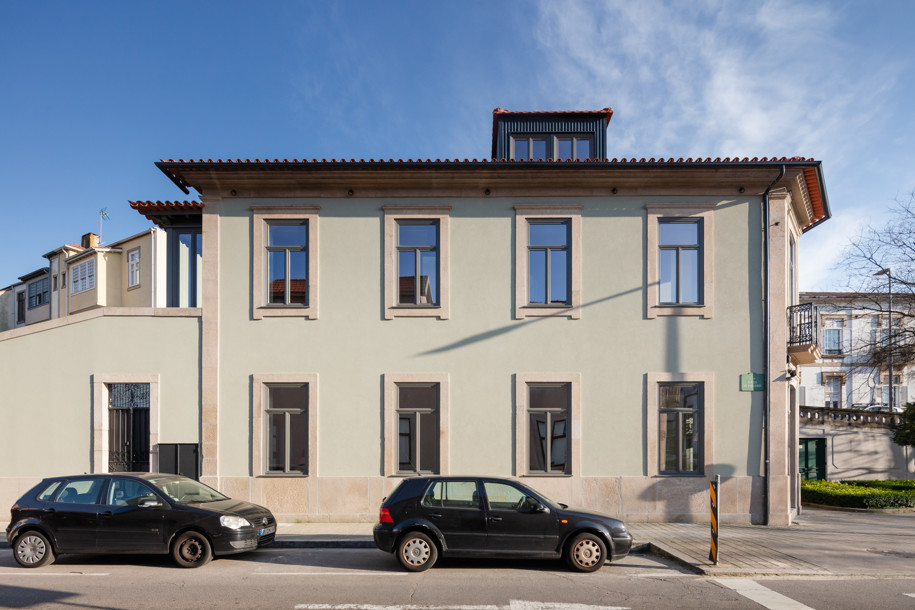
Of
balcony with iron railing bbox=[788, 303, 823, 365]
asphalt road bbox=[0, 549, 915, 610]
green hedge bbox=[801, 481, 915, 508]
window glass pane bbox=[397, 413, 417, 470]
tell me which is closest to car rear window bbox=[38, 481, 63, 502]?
asphalt road bbox=[0, 549, 915, 610]

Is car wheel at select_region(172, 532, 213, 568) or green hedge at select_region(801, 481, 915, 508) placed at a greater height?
car wheel at select_region(172, 532, 213, 568)

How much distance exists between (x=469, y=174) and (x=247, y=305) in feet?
18.8

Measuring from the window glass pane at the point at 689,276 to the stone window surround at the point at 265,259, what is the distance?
815 cm

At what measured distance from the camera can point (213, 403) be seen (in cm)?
1404

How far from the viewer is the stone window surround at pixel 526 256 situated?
14125mm

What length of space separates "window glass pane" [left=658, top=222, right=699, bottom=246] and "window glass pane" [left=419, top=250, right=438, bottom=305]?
202 inches

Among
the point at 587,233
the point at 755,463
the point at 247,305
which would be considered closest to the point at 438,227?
the point at 587,233

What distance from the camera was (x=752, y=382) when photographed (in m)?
13.9

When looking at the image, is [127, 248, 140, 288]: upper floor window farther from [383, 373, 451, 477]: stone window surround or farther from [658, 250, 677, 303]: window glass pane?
[658, 250, 677, 303]: window glass pane

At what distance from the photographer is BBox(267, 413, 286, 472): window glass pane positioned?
14141mm

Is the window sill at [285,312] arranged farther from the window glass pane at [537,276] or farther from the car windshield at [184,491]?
the window glass pane at [537,276]

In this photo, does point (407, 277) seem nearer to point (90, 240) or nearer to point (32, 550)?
point (32, 550)

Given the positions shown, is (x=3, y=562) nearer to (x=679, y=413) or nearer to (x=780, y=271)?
(x=679, y=413)

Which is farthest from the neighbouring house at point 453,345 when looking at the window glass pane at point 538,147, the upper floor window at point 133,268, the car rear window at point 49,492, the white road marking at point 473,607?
the upper floor window at point 133,268
